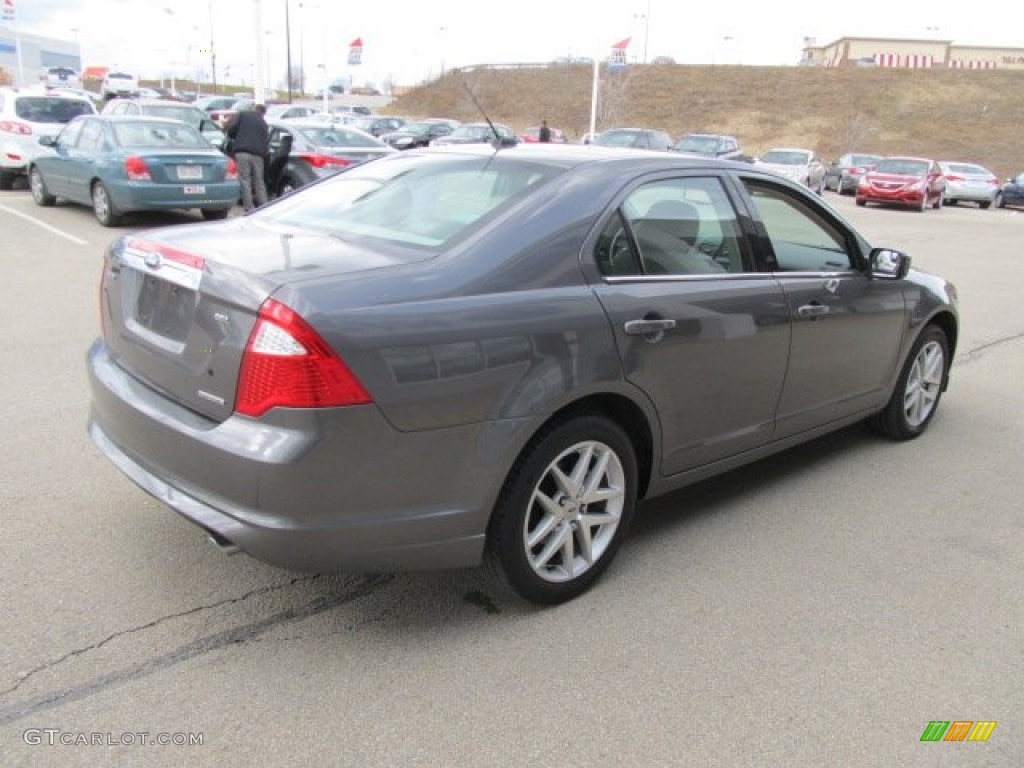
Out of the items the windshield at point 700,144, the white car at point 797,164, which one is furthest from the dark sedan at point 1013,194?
the windshield at point 700,144

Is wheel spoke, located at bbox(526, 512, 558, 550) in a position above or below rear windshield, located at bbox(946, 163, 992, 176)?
below

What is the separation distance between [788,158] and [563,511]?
2625 centimetres

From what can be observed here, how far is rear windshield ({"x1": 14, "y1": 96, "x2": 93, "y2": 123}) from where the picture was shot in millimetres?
16484

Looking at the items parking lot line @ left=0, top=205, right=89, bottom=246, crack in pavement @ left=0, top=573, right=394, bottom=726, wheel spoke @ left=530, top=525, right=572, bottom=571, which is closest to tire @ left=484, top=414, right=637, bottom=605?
wheel spoke @ left=530, top=525, right=572, bottom=571

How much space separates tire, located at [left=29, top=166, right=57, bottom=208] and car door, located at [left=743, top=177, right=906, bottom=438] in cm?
1297

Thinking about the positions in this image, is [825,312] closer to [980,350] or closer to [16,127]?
[980,350]

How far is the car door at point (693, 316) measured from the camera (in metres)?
3.36

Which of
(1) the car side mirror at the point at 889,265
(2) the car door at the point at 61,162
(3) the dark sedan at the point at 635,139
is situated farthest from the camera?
(3) the dark sedan at the point at 635,139

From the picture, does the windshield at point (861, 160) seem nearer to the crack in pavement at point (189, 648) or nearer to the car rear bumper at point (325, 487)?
the crack in pavement at point (189, 648)

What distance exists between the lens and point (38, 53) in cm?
10138

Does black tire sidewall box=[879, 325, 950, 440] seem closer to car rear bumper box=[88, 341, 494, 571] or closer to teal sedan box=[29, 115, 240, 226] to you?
car rear bumper box=[88, 341, 494, 571]

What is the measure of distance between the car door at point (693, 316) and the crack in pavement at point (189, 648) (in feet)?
4.16

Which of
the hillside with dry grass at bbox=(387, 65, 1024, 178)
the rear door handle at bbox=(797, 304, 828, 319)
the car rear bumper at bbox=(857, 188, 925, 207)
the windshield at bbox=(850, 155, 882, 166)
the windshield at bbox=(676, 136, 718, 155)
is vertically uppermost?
the hillside with dry grass at bbox=(387, 65, 1024, 178)

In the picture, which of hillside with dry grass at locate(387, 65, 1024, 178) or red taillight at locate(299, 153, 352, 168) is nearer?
red taillight at locate(299, 153, 352, 168)
